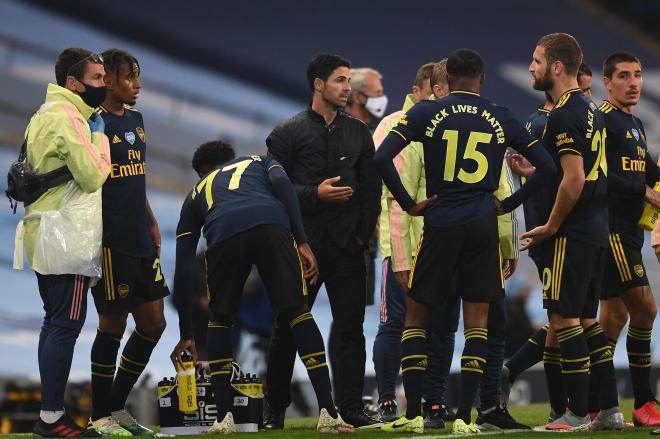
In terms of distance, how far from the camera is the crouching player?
17.9 feet

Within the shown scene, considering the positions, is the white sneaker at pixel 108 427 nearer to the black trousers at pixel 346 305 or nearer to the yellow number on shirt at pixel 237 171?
the black trousers at pixel 346 305

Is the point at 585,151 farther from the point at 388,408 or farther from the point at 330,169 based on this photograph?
the point at 388,408

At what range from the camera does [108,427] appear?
590cm

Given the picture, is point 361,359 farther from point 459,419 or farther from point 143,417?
point 143,417

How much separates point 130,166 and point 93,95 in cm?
42

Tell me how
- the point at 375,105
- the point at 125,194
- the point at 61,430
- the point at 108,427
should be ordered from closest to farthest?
the point at 61,430
the point at 108,427
the point at 125,194
the point at 375,105

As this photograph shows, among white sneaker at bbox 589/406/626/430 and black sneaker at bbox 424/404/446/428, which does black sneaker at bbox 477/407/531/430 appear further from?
white sneaker at bbox 589/406/626/430

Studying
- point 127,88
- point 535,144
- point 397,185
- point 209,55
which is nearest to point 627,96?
point 535,144

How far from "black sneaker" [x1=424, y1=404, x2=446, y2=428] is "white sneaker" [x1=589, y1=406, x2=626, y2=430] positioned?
78cm

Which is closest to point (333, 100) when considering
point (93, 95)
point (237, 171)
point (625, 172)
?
point (237, 171)

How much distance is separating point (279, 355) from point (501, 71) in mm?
15653

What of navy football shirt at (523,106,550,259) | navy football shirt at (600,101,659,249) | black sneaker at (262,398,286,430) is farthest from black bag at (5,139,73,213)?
navy football shirt at (600,101,659,249)

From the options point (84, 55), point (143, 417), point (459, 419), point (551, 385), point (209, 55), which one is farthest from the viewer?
point (209, 55)

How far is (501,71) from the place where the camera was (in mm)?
21250
